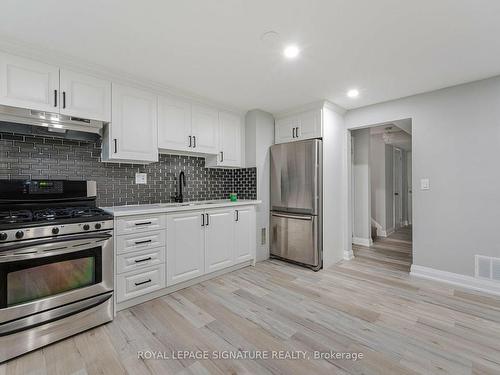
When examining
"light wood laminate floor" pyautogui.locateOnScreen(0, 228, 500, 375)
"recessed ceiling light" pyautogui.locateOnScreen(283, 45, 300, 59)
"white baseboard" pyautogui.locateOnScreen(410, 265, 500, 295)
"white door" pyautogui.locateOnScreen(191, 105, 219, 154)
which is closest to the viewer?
"light wood laminate floor" pyautogui.locateOnScreen(0, 228, 500, 375)

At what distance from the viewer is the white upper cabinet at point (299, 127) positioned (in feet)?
10.9

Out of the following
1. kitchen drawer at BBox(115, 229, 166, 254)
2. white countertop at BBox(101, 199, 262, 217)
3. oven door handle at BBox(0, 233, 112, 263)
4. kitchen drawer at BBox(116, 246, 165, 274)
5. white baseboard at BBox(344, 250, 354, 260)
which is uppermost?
white countertop at BBox(101, 199, 262, 217)

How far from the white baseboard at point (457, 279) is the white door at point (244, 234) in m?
2.12

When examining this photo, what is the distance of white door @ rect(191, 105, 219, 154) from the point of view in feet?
10.2

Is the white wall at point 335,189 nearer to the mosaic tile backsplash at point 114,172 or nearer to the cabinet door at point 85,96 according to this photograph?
the mosaic tile backsplash at point 114,172

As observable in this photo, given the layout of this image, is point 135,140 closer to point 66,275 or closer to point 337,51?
point 66,275

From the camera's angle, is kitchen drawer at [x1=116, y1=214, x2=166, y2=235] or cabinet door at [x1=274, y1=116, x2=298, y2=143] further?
cabinet door at [x1=274, y1=116, x2=298, y2=143]

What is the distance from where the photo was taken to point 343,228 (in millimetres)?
3758

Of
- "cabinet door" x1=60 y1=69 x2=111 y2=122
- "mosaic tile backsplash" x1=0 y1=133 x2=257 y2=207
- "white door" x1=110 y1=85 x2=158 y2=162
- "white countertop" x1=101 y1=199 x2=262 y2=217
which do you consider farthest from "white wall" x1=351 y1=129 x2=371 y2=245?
"cabinet door" x1=60 y1=69 x2=111 y2=122

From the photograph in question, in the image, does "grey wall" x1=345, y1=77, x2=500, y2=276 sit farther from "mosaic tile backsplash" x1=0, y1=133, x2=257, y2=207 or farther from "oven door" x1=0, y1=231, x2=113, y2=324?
"oven door" x1=0, y1=231, x2=113, y2=324

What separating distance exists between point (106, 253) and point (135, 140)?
3.96ft

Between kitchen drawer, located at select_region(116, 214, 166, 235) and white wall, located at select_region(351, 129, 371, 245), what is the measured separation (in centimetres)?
377

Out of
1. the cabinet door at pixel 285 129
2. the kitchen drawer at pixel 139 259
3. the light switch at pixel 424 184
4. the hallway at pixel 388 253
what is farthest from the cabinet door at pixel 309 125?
the kitchen drawer at pixel 139 259

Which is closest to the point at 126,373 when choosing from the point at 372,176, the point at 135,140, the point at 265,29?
the point at 135,140
